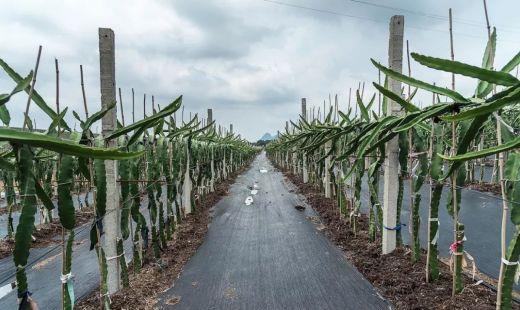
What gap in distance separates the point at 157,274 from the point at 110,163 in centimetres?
143

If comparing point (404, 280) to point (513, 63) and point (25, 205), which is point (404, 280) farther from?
point (25, 205)

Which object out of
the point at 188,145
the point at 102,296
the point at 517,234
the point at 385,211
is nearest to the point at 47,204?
the point at 102,296

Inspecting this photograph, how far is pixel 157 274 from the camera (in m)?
3.87

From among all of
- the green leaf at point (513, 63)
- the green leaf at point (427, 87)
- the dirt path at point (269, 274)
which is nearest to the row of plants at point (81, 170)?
the dirt path at point (269, 274)

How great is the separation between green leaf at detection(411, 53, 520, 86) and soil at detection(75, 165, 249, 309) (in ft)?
9.65

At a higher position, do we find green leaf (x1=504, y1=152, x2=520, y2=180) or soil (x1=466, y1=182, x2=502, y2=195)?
green leaf (x1=504, y1=152, x2=520, y2=180)

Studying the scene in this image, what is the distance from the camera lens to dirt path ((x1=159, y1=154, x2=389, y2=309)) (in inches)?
125

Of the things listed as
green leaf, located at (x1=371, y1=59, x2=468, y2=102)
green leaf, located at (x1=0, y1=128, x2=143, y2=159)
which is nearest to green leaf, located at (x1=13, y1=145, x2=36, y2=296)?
green leaf, located at (x1=0, y1=128, x2=143, y2=159)

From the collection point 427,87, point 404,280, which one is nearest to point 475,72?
point 427,87

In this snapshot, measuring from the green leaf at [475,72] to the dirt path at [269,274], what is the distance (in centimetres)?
232

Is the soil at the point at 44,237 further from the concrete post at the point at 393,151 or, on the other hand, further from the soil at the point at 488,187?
the soil at the point at 488,187

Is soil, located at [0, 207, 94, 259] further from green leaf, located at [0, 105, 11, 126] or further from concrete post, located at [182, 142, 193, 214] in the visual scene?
green leaf, located at [0, 105, 11, 126]

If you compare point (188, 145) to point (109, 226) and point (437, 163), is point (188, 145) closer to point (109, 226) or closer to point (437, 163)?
point (109, 226)

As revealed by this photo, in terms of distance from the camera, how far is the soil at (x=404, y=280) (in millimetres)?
2691
